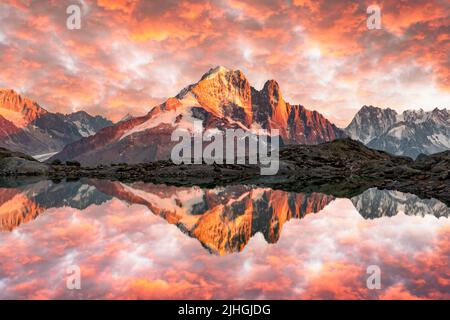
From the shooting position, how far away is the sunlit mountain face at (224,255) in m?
18.6

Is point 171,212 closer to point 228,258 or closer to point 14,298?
point 228,258

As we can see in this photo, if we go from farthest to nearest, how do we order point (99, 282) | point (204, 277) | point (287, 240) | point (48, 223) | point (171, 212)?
point (171, 212) < point (48, 223) < point (287, 240) < point (204, 277) < point (99, 282)

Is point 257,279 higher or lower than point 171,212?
lower

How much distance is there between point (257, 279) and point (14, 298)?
11.9 m

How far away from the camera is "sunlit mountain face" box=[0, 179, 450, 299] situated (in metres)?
18.6

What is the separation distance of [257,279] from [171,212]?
32169mm

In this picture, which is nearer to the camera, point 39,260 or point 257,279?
point 257,279

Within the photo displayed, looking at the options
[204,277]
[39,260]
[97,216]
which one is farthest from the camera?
[97,216]

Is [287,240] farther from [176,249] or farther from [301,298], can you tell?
[301,298]

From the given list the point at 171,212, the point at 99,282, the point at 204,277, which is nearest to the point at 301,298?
the point at 204,277

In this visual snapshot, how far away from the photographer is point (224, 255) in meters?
25.7
